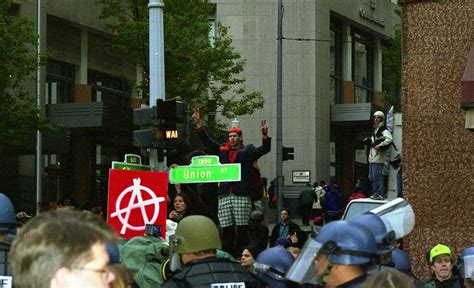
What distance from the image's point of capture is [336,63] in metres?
60.3

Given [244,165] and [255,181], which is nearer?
[244,165]

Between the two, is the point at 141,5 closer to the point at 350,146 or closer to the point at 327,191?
the point at 327,191

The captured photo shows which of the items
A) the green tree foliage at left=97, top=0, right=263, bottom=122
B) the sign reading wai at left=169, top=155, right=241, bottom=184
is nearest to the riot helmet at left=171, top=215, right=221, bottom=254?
the sign reading wai at left=169, top=155, right=241, bottom=184

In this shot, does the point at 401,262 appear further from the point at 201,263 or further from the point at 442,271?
the point at 442,271

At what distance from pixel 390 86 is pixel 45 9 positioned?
27.6m

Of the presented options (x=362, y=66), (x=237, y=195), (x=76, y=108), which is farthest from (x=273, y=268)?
(x=362, y=66)

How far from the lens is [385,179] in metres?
19.3

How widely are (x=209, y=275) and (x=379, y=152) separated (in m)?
11.5

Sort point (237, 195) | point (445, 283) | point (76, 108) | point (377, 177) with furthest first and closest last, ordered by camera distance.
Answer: point (76, 108), point (377, 177), point (237, 195), point (445, 283)

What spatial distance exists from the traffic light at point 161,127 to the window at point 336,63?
42.3m

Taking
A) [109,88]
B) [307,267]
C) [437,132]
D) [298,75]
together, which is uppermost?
[298,75]

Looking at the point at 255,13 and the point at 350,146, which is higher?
the point at 255,13

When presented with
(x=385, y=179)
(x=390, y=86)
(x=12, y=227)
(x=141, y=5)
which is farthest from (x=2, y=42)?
(x=390, y=86)

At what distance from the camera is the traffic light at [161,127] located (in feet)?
55.4
